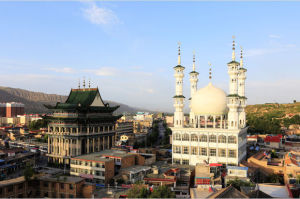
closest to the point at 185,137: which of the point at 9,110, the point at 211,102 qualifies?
the point at 211,102

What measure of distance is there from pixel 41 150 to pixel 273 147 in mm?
52974

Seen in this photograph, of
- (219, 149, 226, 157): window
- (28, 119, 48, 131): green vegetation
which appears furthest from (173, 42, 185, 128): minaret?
(28, 119, 48, 131): green vegetation

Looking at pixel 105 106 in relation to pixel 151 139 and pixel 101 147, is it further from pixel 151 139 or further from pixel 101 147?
pixel 151 139

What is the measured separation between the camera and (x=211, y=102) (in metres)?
44.2

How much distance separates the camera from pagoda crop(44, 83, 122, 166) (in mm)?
49344

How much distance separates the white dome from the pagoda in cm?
2009

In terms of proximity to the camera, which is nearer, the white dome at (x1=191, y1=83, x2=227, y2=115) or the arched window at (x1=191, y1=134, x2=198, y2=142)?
the arched window at (x1=191, y1=134, x2=198, y2=142)

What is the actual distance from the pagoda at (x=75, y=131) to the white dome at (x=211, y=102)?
65.9ft

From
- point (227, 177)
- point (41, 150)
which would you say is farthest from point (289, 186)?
point (41, 150)

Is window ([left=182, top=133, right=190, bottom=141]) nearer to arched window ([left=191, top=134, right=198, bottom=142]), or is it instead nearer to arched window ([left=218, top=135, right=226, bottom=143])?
arched window ([left=191, top=134, right=198, bottom=142])

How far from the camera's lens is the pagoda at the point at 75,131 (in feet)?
162

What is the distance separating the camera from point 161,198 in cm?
2256

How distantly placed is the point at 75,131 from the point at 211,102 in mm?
25238

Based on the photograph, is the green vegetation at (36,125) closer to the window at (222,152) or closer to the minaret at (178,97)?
the minaret at (178,97)
